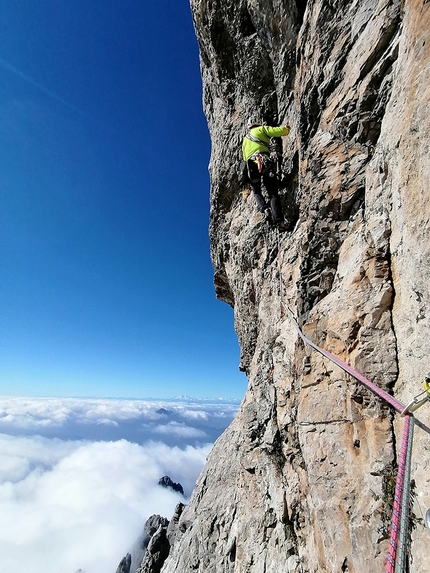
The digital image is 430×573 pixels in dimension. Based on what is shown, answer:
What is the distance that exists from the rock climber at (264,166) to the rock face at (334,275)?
1.22ft

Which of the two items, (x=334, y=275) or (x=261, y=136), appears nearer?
(x=334, y=275)

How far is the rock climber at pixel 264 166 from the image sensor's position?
743cm

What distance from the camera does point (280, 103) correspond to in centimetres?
859

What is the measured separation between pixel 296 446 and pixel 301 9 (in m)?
9.85

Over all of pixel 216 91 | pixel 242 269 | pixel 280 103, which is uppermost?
pixel 216 91

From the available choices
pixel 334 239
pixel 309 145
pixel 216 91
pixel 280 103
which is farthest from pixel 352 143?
pixel 216 91

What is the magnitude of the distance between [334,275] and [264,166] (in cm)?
381

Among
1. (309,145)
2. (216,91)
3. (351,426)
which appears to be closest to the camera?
(351,426)

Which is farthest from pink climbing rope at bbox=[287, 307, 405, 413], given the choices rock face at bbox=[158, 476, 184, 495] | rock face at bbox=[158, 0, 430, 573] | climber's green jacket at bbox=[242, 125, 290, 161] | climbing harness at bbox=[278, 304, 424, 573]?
rock face at bbox=[158, 476, 184, 495]

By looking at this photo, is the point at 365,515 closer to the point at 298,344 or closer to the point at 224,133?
the point at 298,344

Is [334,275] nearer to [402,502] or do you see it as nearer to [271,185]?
[271,185]

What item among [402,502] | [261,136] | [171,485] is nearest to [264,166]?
[261,136]

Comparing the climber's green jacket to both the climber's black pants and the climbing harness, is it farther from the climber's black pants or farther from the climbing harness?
the climbing harness

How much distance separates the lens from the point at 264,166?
24.8ft
